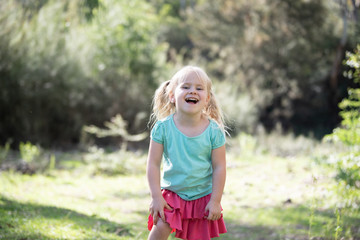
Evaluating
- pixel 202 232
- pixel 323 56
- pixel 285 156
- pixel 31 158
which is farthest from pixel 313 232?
pixel 323 56

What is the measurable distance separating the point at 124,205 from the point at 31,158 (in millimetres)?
2570

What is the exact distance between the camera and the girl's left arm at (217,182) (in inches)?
93.9

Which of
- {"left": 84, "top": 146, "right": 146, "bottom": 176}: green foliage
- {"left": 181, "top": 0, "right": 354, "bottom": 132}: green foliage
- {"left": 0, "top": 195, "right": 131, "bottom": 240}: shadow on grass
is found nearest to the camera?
{"left": 0, "top": 195, "right": 131, "bottom": 240}: shadow on grass

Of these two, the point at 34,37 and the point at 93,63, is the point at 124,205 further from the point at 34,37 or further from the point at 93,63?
the point at 93,63

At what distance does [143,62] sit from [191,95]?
33.2 feet

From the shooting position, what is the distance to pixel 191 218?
8.13ft

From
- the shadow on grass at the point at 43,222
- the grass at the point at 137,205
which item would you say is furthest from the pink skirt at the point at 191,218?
the shadow on grass at the point at 43,222

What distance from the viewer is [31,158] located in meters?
7.19

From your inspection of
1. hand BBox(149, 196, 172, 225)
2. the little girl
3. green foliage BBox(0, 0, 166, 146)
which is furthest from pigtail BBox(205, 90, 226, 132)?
green foliage BBox(0, 0, 166, 146)

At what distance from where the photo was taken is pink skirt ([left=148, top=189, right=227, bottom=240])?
2439mm

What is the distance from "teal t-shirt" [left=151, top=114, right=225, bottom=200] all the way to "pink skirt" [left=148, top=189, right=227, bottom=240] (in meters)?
0.04

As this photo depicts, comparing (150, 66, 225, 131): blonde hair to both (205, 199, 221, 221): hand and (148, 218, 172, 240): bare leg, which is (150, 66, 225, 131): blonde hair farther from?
(148, 218, 172, 240): bare leg

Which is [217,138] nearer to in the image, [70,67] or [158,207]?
[158,207]

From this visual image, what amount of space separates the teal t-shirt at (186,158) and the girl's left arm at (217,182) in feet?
0.14
